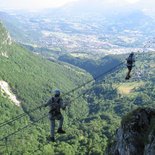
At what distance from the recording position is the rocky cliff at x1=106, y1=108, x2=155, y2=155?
39.0 metres

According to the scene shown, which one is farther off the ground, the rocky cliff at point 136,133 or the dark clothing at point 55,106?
the dark clothing at point 55,106

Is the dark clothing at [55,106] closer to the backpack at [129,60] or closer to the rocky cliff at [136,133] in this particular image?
the rocky cliff at [136,133]

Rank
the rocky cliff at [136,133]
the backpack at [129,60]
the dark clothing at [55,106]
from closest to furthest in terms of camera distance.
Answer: the dark clothing at [55,106], the rocky cliff at [136,133], the backpack at [129,60]

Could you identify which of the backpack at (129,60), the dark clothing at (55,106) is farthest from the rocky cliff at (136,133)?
the dark clothing at (55,106)

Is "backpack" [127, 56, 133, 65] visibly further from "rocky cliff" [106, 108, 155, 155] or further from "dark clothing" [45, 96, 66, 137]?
"dark clothing" [45, 96, 66, 137]

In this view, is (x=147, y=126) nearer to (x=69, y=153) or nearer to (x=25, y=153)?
(x=69, y=153)

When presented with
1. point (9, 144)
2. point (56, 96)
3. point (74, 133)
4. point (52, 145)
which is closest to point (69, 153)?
point (52, 145)

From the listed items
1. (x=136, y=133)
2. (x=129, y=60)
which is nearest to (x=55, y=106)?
(x=136, y=133)

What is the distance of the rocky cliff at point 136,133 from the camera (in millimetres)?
39031

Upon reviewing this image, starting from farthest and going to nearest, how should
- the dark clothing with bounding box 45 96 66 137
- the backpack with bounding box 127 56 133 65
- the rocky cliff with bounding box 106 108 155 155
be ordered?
the backpack with bounding box 127 56 133 65 → the rocky cliff with bounding box 106 108 155 155 → the dark clothing with bounding box 45 96 66 137

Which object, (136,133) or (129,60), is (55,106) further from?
(129,60)

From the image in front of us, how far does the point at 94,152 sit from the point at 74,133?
187ft

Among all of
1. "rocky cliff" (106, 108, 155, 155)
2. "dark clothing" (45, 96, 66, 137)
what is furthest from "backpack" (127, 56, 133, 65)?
"dark clothing" (45, 96, 66, 137)

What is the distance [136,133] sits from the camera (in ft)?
132
